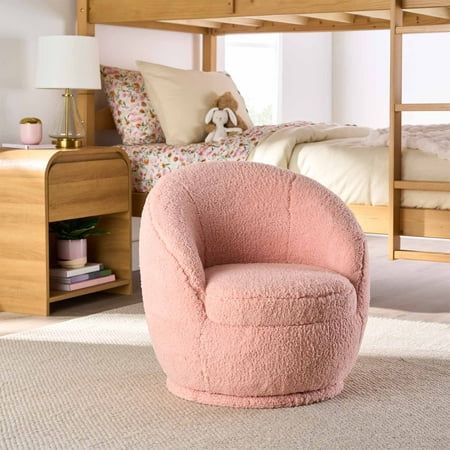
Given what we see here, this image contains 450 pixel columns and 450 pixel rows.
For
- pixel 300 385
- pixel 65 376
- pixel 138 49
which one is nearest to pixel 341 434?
pixel 300 385

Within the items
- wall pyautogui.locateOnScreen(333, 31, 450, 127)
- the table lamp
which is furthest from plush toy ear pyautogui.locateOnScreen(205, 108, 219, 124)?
wall pyautogui.locateOnScreen(333, 31, 450, 127)

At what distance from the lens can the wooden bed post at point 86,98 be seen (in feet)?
15.6

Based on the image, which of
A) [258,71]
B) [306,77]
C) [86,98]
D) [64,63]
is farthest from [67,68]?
[306,77]

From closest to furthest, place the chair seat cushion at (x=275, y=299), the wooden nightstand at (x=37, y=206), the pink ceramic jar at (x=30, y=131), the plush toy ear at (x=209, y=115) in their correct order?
1. the chair seat cushion at (x=275, y=299)
2. the wooden nightstand at (x=37, y=206)
3. the pink ceramic jar at (x=30, y=131)
4. the plush toy ear at (x=209, y=115)

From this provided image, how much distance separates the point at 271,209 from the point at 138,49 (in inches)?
96.9

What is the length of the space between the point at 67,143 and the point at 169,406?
6.05 feet

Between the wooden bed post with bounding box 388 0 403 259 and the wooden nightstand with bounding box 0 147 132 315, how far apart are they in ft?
4.03

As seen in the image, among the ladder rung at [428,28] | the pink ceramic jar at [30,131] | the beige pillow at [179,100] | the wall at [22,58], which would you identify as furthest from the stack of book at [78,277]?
the ladder rung at [428,28]

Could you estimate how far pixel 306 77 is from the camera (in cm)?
746

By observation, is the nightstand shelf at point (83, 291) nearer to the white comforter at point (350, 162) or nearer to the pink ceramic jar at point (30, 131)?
the pink ceramic jar at point (30, 131)

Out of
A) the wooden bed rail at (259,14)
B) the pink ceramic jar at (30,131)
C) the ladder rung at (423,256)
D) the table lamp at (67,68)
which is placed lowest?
the ladder rung at (423,256)

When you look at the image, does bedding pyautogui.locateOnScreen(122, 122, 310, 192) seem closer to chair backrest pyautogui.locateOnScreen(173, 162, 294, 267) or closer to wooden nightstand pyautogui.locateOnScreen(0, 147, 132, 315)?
wooden nightstand pyautogui.locateOnScreen(0, 147, 132, 315)

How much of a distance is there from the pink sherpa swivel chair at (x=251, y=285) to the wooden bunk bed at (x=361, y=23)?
93 cm

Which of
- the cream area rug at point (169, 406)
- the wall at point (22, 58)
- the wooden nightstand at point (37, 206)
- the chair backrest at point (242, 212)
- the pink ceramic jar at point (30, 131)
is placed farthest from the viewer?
the wall at point (22, 58)
